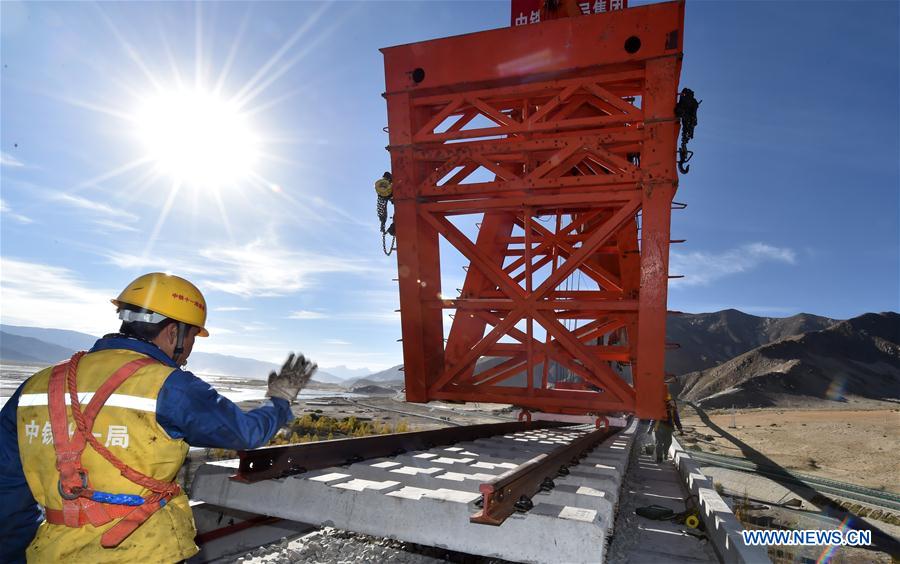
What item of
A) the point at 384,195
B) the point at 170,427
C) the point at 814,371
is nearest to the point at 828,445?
the point at 384,195

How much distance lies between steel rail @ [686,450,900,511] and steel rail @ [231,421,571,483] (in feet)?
24.6

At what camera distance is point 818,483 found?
9219mm

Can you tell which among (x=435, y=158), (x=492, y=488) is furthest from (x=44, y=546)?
(x=435, y=158)

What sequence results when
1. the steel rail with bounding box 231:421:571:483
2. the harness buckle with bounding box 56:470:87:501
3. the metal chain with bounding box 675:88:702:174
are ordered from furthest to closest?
the metal chain with bounding box 675:88:702:174
the steel rail with bounding box 231:421:571:483
the harness buckle with bounding box 56:470:87:501

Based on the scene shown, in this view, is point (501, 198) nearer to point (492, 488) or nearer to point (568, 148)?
point (568, 148)

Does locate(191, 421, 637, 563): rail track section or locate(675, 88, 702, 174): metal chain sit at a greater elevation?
locate(675, 88, 702, 174): metal chain

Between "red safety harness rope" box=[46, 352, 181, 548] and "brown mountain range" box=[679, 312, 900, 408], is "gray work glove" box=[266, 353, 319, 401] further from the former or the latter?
"brown mountain range" box=[679, 312, 900, 408]

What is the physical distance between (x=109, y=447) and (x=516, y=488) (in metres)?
1.93

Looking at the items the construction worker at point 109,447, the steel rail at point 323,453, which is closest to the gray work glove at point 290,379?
the construction worker at point 109,447

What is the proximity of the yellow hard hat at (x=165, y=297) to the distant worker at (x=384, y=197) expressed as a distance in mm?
3869

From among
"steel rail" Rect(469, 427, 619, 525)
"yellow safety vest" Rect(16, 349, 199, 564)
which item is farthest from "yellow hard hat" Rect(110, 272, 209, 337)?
"steel rail" Rect(469, 427, 619, 525)

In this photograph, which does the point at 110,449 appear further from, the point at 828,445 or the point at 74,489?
the point at 828,445

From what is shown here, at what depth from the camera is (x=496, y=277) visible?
577 cm

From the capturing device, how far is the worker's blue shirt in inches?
71.6
